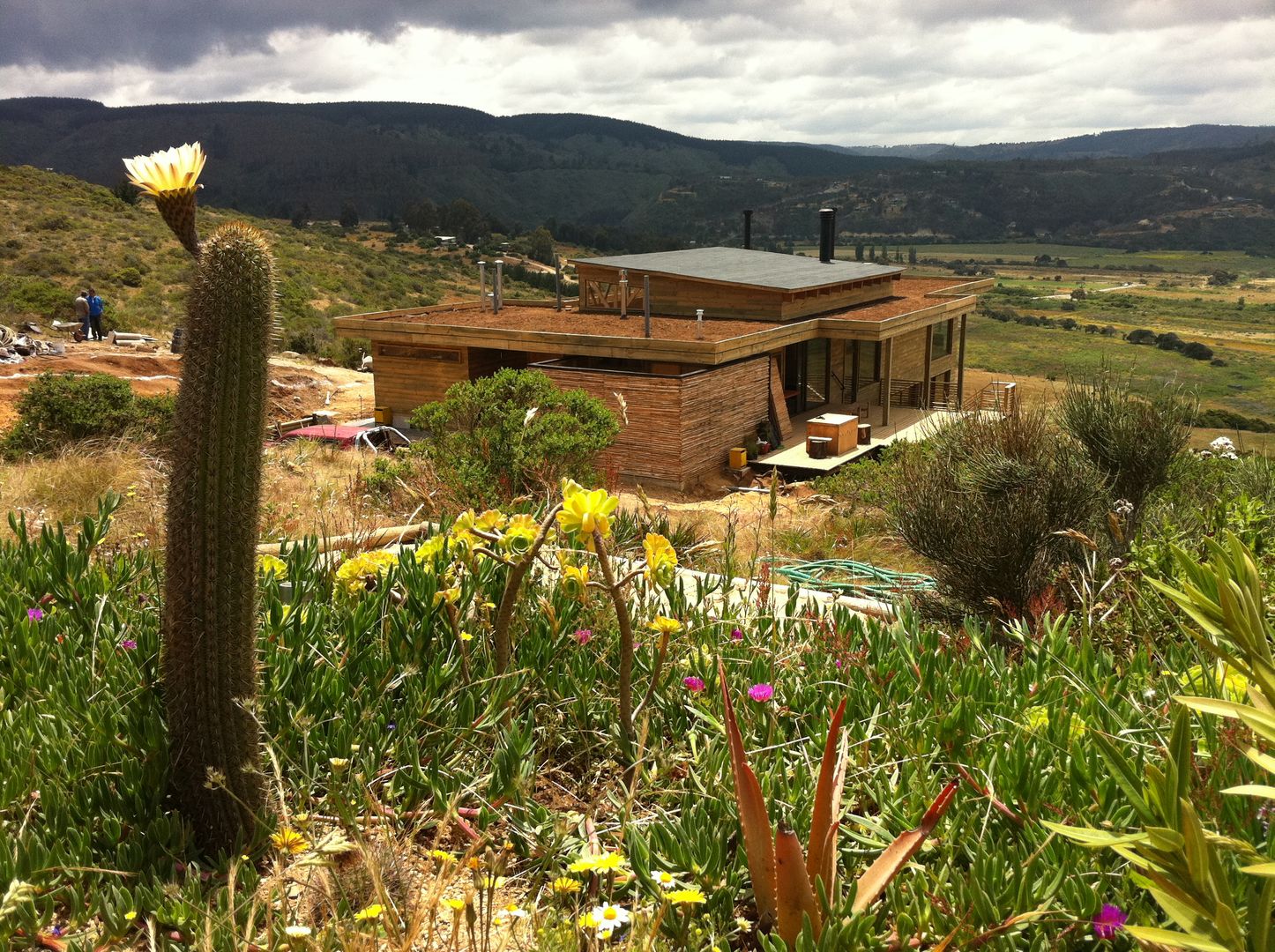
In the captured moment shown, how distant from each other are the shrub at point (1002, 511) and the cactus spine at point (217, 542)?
5.25 m

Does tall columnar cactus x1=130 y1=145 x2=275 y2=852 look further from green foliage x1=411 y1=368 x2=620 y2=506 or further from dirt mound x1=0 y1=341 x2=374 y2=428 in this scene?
dirt mound x1=0 y1=341 x2=374 y2=428

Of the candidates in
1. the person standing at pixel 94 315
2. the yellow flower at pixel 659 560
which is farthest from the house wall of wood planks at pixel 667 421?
the person standing at pixel 94 315

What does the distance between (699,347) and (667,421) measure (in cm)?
156

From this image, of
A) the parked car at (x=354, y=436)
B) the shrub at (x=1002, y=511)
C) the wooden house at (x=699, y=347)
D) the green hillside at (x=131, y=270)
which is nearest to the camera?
the shrub at (x=1002, y=511)

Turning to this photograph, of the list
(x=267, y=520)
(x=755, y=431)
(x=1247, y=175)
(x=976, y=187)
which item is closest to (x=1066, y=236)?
(x=976, y=187)

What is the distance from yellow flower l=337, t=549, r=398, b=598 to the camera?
3383 millimetres

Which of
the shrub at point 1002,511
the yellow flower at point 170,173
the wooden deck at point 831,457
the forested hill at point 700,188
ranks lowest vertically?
the wooden deck at point 831,457

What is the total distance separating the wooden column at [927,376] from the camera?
26656 mm

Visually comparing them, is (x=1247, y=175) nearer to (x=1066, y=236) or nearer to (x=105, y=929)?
(x=1066, y=236)

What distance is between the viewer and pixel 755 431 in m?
20.6

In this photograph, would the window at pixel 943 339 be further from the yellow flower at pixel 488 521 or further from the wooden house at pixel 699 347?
the yellow flower at pixel 488 521

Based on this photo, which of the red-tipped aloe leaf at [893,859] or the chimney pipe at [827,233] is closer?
the red-tipped aloe leaf at [893,859]

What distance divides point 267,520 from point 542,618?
3.89 meters

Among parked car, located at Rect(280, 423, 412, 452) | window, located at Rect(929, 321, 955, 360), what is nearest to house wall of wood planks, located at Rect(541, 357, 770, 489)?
parked car, located at Rect(280, 423, 412, 452)
